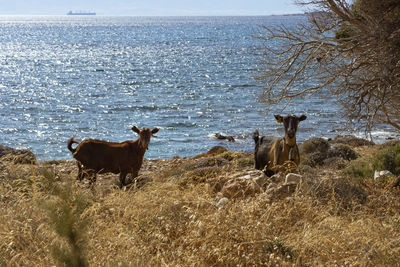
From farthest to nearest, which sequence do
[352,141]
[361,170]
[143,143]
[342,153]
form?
[352,141] < [342,153] < [361,170] < [143,143]

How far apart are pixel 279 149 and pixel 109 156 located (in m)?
3.55

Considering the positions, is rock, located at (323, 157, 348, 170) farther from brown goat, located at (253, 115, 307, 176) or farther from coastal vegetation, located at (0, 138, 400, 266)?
coastal vegetation, located at (0, 138, 400, 266)

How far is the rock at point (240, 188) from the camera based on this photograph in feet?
25.5

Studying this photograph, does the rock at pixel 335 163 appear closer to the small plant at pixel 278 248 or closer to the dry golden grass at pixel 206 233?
the dry golden grass at pixel 206 233

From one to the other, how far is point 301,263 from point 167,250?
1.44 m

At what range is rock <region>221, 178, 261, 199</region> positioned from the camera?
7760 mm

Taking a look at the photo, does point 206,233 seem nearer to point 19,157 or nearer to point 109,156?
point 109,156

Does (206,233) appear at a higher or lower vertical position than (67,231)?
lower

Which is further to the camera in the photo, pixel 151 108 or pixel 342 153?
pixel 151 108

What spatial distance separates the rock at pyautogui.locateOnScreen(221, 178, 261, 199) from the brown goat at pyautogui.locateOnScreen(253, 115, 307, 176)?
3.00 ft

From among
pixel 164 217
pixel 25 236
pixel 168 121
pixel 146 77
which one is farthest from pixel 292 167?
pixel 146 77

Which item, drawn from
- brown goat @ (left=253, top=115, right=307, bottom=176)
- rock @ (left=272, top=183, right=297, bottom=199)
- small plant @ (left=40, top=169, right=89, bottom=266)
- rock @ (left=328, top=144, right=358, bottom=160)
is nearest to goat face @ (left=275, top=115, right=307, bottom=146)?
brown goat @ (left=253, top=115, right=307, bottom=176)

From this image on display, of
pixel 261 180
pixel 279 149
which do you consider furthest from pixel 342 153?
pixel 261 180

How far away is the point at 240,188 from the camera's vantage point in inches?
308
